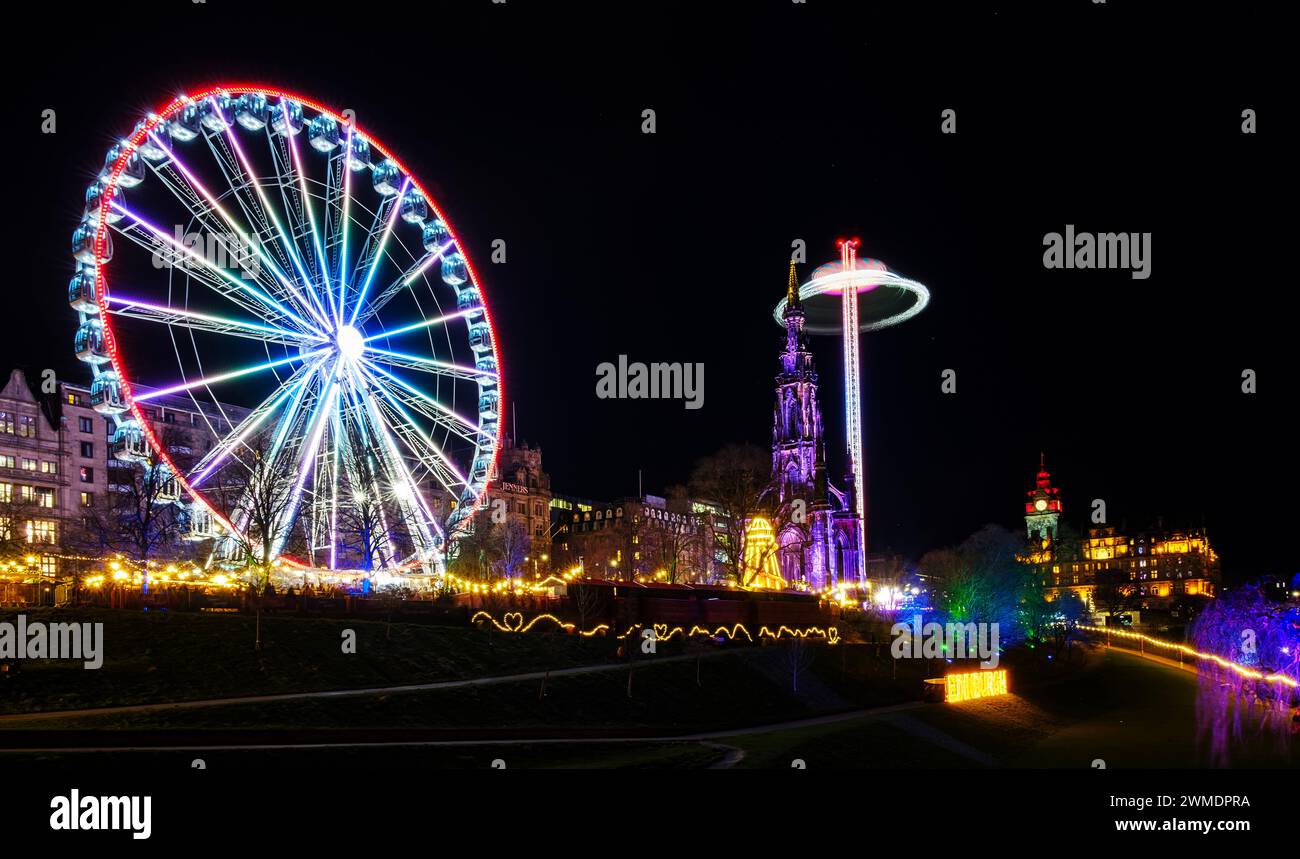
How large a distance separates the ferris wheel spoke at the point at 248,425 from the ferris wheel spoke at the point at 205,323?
1.57 m

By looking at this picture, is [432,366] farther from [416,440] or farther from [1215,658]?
[1215,658]

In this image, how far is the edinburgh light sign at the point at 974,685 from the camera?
62.7 metres

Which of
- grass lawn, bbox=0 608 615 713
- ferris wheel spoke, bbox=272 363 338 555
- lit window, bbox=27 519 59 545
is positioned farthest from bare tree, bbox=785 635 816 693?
lit window, bbox=27 519 59 545

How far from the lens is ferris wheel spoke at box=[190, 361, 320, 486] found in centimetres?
4884

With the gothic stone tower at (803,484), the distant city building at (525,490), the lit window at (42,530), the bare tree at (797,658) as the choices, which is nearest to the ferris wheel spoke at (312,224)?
the bare tree at (797,658)

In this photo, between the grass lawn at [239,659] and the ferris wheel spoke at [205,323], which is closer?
the grass lawn at [239,659]

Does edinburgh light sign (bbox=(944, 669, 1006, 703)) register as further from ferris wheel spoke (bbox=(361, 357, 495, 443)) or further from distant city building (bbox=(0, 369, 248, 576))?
distant city building (bbox=(0, 369, 248, 576))

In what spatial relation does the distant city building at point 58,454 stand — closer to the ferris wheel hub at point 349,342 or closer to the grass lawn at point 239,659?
the ferris wheel hub at point 349,342

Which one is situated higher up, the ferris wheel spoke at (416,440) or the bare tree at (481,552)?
the ferris wheel spoke at (416,440)

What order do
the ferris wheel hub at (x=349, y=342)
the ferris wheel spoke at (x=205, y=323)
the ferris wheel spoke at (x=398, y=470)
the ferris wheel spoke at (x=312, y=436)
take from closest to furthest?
the ferris wheel spoke at (x=205, y=323) → the ferris wheel spoke at (x=312, y=436) → the ferris wheel hub at (x=349, y=342) → the ferris wheel spoke at (x=398, y=470)

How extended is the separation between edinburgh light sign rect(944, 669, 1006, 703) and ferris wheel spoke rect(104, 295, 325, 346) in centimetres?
3848

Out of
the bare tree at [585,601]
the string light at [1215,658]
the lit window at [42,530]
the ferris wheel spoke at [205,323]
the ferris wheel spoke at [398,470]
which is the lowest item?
the string light at [1215,658]

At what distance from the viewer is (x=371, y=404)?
56.7m
